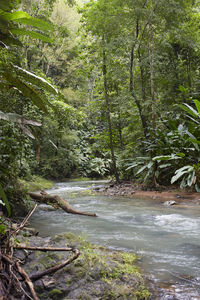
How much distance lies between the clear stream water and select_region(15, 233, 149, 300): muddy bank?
19 centimetres

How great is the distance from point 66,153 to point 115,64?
8.68m

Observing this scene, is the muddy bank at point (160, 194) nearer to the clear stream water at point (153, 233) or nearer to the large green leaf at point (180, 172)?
the clear stream water at point (153, 233)

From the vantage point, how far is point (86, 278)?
6.42 feet

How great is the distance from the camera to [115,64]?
9.86 m

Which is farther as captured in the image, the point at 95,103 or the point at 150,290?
the point at 95,103

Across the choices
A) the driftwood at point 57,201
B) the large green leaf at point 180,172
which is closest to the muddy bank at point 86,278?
the driftwood at point 57,201

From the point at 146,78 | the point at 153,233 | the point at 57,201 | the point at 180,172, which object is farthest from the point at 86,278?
the point at 146,78

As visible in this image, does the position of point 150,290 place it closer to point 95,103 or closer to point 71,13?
point 95,103

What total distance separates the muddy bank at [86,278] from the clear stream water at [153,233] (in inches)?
7.5

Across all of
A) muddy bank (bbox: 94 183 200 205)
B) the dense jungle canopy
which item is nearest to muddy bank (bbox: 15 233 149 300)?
the dense jungle canopy

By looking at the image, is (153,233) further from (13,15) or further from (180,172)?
(13,15)

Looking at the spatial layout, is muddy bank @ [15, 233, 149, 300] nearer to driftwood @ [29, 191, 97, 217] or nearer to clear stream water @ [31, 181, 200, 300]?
clear stream water @ [31, 181, 200, 300]

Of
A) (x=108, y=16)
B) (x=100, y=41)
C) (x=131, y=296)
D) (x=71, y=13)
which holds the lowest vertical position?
(x=131, y=296)

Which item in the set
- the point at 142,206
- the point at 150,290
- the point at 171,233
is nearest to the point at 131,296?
the point at 150,290
